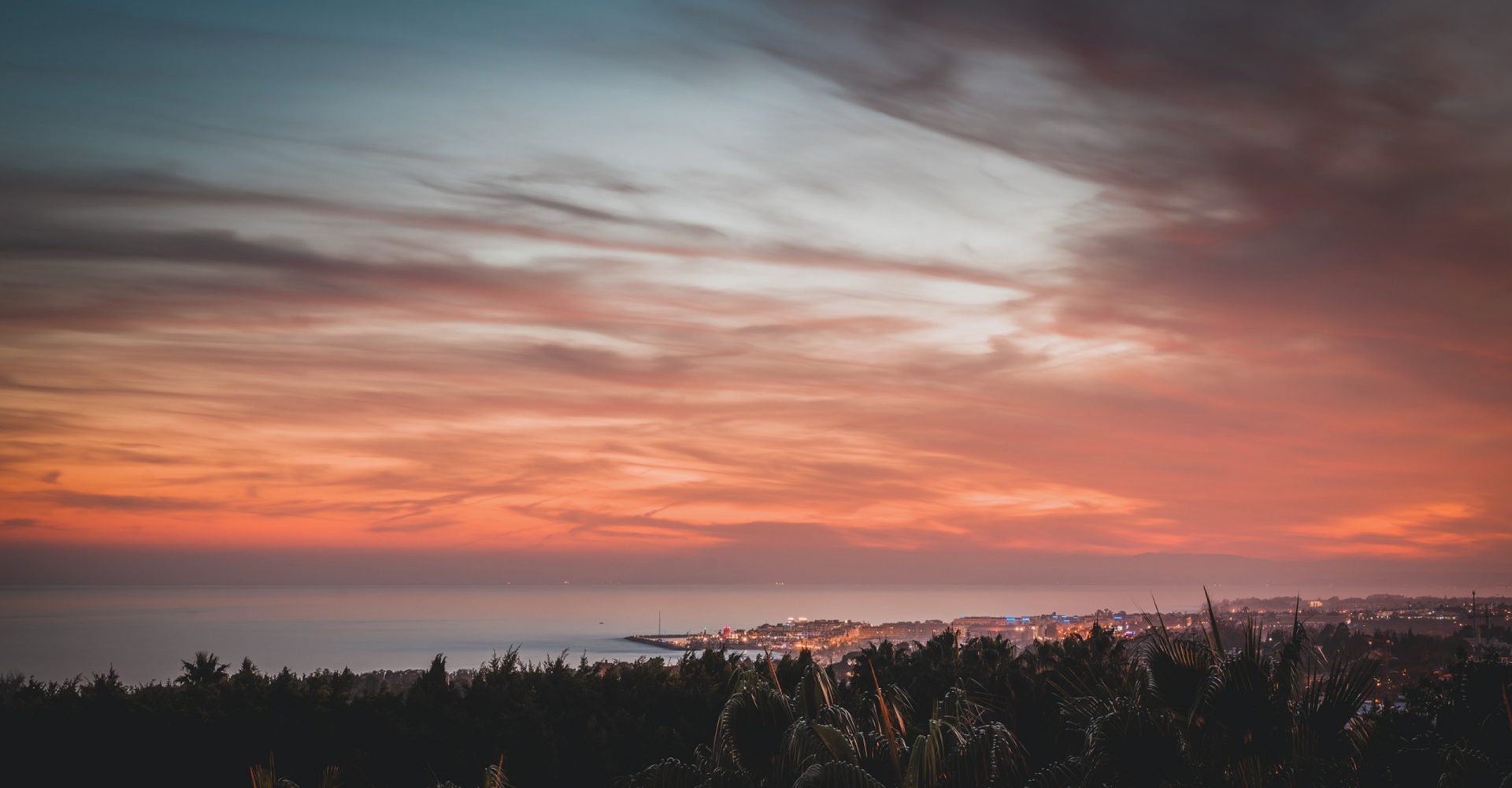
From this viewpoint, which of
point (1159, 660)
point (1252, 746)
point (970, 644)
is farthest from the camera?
point (970, 644)

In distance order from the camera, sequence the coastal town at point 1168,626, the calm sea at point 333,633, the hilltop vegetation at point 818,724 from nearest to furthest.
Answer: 1. the hilltop vegetation at point 818,724
2. the coastal town at point 1168,626
3. the calm sea at point 333,633

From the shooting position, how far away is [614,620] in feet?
514

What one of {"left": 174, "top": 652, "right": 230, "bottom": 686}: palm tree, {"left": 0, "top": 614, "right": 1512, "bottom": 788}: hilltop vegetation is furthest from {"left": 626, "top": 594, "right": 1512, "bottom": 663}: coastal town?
{"left": 174, "top": 652, "right": 230, "bottom": 686}: palm tree

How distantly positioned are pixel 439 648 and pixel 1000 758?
311 feet

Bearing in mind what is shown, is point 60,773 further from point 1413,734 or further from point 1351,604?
point 1351,604

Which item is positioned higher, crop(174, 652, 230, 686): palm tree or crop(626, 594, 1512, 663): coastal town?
crop(174, 652, 230, 686): palm tree

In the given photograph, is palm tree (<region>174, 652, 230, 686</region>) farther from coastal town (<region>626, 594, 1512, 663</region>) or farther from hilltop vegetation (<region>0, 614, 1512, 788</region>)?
coastal town (<region>626, 594, 1512, 663</region>)

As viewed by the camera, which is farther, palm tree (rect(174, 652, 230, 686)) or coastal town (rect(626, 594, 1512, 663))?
coastal town (rect(626, 594, 1512, 663))

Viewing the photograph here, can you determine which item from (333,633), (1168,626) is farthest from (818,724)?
(333,633)

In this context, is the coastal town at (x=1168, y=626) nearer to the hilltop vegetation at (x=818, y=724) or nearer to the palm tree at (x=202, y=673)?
the hilltop vegetation at (x=818, y=724)

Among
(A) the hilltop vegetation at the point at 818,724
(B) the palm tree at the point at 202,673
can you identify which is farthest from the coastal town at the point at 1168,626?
(B) the palm tree at the point at 202,673

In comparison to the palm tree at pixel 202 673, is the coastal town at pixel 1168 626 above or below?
below

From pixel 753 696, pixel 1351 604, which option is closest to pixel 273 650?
pixel 1351 604

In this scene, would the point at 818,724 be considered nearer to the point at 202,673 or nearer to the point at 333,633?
the point at 202,673
